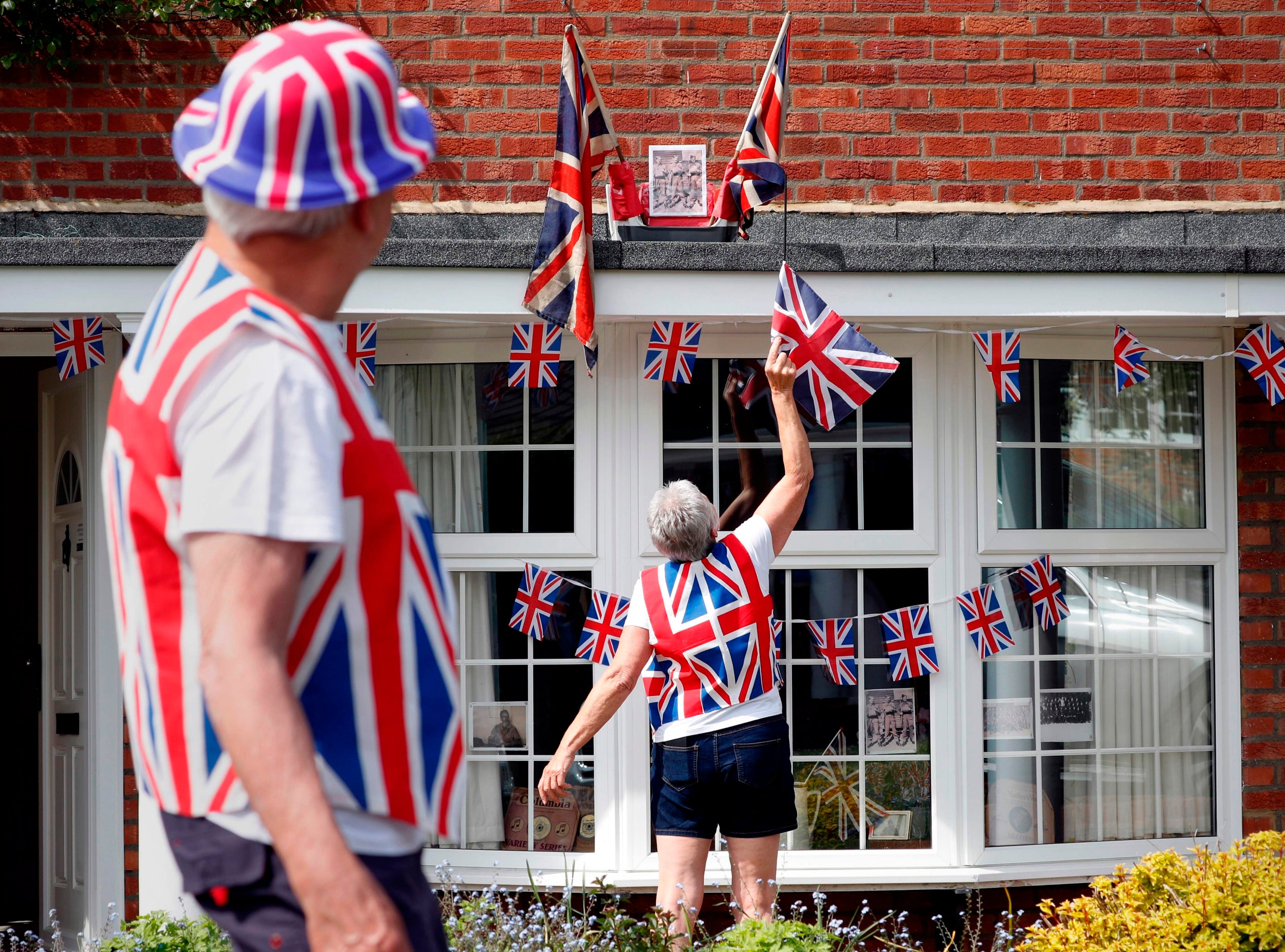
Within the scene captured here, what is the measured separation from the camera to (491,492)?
495 cm

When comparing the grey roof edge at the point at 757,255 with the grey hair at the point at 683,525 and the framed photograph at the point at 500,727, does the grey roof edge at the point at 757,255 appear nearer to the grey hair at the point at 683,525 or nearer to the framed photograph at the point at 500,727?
the grey hair at the point at 683,525

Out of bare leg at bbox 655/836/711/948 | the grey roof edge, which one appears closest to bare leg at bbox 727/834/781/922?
bare leg at bbox 655/836/711/948

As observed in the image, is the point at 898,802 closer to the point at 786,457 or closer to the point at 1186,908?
the point at 1186,908

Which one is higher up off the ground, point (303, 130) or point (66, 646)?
point (303, 130)

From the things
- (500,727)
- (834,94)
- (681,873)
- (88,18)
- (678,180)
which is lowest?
(681,873)

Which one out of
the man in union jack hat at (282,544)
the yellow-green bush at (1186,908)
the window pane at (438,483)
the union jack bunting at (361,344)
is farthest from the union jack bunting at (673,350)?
the man in union jack hat at (282,544)

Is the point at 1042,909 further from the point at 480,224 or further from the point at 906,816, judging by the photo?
the point at 480,224

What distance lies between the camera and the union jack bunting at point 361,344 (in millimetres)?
4633

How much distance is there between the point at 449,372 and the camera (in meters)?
4.99

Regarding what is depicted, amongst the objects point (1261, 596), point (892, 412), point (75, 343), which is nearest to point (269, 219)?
point (75, 343)

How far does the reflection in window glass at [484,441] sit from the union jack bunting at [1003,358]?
5.28 feet

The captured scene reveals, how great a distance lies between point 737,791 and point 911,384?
6.62ft

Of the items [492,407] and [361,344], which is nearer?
[361,344]

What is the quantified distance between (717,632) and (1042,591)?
187cm
